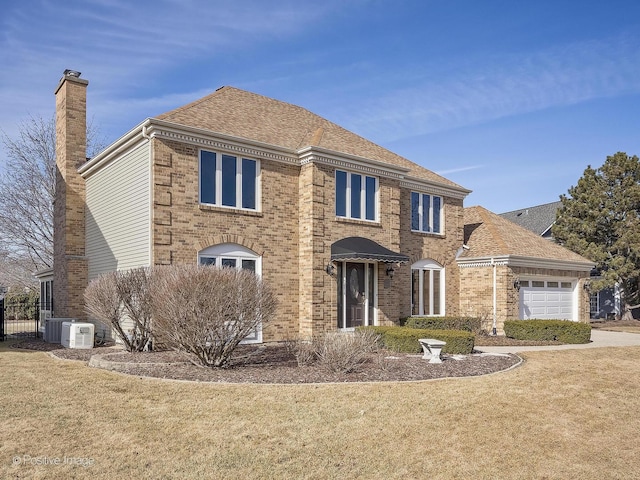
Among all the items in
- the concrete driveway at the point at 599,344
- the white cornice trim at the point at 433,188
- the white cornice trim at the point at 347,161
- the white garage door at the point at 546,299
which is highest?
the white cornice trim at the point at 347,161

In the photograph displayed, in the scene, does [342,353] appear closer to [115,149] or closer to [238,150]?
[238,150]

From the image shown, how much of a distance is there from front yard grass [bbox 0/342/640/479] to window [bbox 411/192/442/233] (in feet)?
35.4

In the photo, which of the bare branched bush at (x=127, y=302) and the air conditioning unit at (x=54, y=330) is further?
the air conditioning unit at (x=54, y=330)

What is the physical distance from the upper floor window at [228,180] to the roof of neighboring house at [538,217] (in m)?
26.3

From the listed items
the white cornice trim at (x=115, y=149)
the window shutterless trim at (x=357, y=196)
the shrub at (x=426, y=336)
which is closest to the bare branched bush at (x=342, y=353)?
the shrub at (x=426, y=336)

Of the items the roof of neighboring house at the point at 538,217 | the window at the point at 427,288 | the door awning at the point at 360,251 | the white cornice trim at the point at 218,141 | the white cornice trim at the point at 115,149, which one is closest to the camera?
the white cornice trim at the point at 218,141

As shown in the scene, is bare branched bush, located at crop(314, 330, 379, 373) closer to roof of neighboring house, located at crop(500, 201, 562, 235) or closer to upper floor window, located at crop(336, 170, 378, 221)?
upper floor window, located at crop(336, 170, 378, 221)

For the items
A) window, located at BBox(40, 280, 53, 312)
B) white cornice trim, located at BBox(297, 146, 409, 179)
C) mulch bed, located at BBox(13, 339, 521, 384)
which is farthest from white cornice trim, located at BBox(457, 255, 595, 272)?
window, located at BBox(40, 280, 53, 312)

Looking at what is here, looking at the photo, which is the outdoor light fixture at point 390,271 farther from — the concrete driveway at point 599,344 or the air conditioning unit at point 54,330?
the air conditioning unit at point 54,330

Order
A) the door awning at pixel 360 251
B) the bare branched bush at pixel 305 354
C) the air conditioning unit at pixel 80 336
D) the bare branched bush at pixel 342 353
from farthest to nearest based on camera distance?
the door awning at pixel 360 251
the air conditioning unit at pixel 80 336
the bare branched bush at pixel 305 354
the bare branched bush at pixel 342 353

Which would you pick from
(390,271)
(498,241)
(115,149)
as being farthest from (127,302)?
→ (498,241)

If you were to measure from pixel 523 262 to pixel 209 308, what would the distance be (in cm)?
1485

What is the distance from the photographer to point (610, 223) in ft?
95.2

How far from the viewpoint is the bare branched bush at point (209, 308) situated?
10.2 meters
